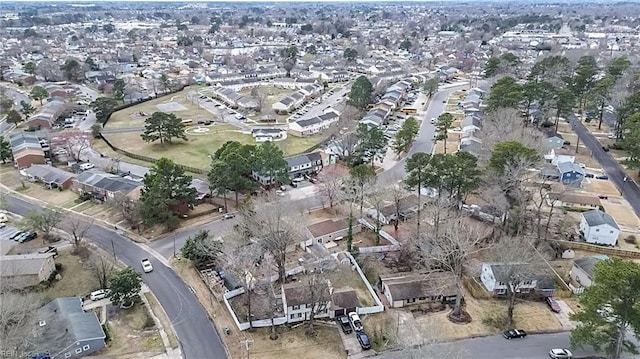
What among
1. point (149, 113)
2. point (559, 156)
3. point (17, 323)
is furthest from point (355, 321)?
point (149, 113)

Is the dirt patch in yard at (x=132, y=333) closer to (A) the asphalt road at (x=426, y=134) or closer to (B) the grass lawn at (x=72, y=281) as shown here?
(B) the grass lawn at (x=72, y=281)

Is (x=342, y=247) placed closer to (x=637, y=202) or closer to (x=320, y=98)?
(x=637, y=202)

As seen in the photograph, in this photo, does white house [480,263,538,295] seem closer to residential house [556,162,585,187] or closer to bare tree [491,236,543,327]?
bare tree [491,236,543,327]

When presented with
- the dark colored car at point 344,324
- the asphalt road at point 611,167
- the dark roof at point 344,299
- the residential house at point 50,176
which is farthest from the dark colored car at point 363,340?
the residential house at point 50,176

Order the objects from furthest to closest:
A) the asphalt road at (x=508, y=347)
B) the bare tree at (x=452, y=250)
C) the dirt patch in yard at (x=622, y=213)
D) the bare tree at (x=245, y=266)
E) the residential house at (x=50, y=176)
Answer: the residential house at (x=50, y=176) → the dirt patch in yard at (x=622, y=213) → the bare tree at (x=452, y=250) → the bare tree at (x=245, y=266) → the asphalt road at (x=508, y=347)

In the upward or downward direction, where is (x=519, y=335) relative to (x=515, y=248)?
downward

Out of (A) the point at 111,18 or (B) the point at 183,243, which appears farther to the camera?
(A) the point at 111,18

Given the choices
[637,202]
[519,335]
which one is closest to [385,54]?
[637,202]
